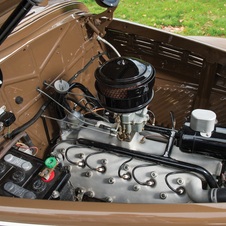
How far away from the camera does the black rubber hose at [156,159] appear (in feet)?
3.80

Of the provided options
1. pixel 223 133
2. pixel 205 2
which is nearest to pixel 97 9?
pixel 205 2

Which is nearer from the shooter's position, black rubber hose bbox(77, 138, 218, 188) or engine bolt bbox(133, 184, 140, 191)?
black rubber hose bbox(77, 138, 218, 188)

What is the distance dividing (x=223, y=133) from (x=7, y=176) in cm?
117

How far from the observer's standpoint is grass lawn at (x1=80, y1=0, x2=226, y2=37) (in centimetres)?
471

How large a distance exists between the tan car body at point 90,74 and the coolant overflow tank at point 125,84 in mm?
485

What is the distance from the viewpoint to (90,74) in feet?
7.04

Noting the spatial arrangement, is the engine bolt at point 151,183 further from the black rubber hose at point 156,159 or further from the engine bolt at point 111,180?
the engine bolt at point 111,180

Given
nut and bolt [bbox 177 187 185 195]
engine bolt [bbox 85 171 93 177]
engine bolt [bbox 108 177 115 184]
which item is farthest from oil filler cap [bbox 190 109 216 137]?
engine bolt [bbox 85 171 93 177]

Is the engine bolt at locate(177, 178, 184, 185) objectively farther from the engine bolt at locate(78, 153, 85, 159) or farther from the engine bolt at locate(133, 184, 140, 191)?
the engine bolt at locate(78, 153, 85, 159)

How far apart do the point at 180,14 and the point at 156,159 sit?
482 cm

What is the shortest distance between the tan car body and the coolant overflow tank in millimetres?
485

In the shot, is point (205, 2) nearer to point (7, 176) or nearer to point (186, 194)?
point (186, 194)

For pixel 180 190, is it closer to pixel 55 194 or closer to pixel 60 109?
pixel 55 194

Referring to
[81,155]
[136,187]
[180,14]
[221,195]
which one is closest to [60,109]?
[81,155]
